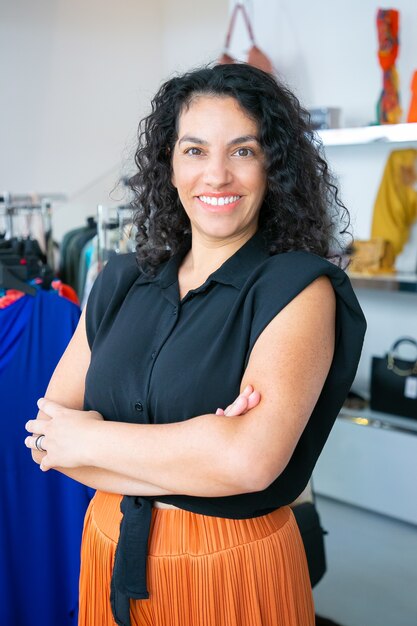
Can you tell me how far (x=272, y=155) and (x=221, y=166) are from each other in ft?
0.35

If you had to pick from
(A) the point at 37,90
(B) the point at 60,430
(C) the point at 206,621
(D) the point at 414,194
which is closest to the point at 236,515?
(C) the point at 206,621

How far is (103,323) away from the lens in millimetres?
1577

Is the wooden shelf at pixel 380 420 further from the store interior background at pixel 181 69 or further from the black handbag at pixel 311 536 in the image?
the black handbag at pixel 311 536

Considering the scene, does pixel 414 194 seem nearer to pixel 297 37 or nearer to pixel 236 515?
pixel 297 37

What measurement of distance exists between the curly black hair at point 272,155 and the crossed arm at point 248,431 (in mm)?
204

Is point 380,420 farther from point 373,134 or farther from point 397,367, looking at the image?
point 373,134

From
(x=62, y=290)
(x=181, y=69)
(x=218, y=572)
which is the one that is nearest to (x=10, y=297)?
(x=62, y=290)

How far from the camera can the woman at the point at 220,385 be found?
4.11 feet

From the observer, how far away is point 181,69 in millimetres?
5246

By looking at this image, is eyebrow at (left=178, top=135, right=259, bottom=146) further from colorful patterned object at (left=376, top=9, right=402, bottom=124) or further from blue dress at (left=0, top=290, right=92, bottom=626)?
colorful patterned object at (left=376, top=9, right=402, bottom=124)

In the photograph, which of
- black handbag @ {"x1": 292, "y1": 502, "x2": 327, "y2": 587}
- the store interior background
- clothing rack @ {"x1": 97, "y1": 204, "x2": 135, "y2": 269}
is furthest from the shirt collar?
the store interior background

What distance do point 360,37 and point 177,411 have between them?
3151 millimetres

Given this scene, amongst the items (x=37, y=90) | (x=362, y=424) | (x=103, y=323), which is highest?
(x=37, y=90)

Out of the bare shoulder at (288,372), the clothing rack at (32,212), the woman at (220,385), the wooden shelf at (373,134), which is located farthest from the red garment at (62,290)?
the bare shoulder at (288,372)
